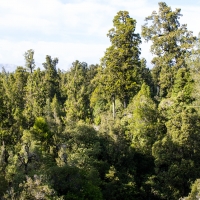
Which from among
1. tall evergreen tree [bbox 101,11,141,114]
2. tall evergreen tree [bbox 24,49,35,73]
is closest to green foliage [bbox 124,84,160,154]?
tall evergreen tree [bbox 101,11,141,114]

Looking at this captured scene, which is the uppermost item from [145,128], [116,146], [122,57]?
[122,57]

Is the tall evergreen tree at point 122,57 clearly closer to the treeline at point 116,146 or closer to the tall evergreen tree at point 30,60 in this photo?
the treeline at point 116,146

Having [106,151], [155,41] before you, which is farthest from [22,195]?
[155,41]

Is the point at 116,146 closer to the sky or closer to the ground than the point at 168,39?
closer to the ground

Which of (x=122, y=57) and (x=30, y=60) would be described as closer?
(x=122, y=57)

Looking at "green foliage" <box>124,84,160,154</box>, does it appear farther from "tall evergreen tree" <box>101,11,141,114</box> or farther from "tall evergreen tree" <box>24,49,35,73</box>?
"tall evergreen tree" <box>24,49,35,73</box>

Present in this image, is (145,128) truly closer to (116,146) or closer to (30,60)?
(116,146)

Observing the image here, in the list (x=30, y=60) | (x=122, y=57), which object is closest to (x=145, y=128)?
(x=122, y=57)

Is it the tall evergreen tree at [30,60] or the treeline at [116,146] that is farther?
the tall evergreen tree at [30,60]

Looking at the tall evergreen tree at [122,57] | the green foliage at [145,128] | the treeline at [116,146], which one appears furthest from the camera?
the tall evergreen tree at [122,57]

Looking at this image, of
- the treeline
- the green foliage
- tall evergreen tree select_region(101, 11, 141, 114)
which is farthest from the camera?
tall evergreen tree select_region(101, 11, 141, 114)

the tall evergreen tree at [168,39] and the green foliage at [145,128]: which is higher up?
the tall evergreen tree at [168,39]

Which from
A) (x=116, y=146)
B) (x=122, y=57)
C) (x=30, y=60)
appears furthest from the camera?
(x=30, y=60)

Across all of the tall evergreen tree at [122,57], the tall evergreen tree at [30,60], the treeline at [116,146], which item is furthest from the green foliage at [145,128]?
the tall evergreen tree at [30,60]
